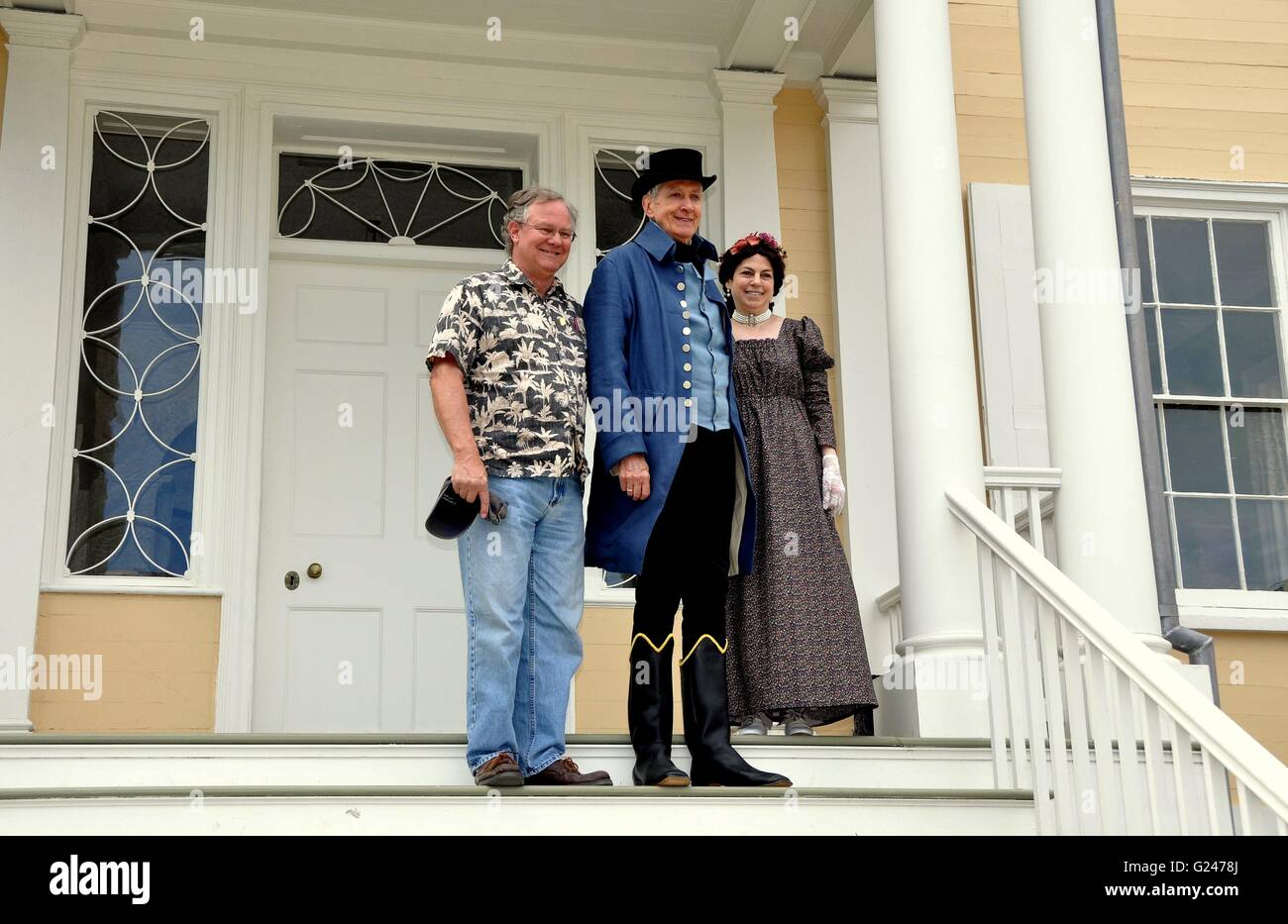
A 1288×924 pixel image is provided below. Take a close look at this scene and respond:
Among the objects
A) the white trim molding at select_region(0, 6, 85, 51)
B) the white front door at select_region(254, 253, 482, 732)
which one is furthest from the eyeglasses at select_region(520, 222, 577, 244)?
the white trim molding at select_region(0, 6, 85, 51)

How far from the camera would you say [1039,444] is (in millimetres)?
6340

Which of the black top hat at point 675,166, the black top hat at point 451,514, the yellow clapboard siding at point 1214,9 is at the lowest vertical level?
the black top hat at point 451,514

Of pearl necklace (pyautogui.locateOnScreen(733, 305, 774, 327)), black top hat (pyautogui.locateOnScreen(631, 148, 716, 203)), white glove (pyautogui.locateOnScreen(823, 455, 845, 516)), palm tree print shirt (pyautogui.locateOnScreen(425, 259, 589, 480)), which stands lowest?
white glove (pyautogui.locateOnScreen(823, 455, 845, 516))

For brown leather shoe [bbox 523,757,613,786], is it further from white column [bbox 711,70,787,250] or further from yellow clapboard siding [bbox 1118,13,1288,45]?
yellow clapboard siding [bbox 1118,13,1288,45]

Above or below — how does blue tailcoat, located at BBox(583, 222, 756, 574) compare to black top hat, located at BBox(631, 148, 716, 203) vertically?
below

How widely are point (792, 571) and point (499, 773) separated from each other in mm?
1337

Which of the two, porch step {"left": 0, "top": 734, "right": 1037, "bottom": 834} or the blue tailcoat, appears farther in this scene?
the blue tailcoat

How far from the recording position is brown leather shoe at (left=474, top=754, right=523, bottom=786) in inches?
139

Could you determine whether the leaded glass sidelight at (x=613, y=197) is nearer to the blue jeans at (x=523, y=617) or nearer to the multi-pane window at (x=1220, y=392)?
the multi-pane window at (x=1220, y=392)

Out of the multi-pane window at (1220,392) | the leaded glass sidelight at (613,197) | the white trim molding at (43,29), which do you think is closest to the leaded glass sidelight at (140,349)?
the white trim molding at (43,29)

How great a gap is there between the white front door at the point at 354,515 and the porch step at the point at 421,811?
2.45 metres

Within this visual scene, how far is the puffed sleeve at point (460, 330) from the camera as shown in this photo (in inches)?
148

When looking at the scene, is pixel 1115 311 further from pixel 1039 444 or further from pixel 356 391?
pixel 356 391
